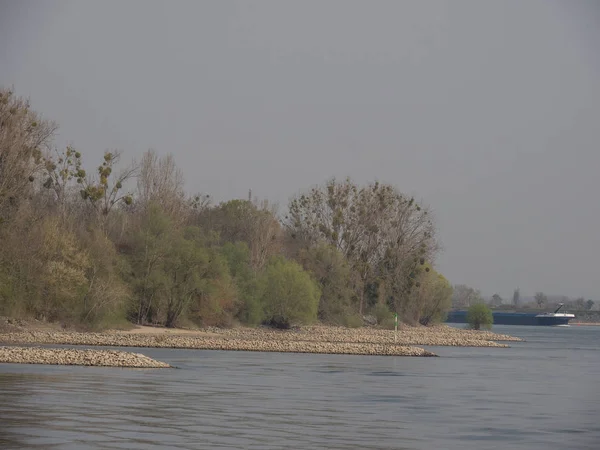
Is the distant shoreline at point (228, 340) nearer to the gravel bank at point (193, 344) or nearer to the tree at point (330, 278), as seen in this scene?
the gravel bank at point (193, 344)

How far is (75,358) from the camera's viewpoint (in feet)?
128

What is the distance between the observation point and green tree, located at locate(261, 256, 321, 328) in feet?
283

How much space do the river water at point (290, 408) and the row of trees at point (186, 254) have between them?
17.9 metres

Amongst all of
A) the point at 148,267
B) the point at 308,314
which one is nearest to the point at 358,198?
the point at 308,314

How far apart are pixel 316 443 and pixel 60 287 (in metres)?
42.2

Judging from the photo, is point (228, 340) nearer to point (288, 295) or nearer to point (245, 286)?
point (245, 286)

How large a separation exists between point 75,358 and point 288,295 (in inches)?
1889

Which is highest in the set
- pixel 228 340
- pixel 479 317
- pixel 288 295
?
pixel 479 317

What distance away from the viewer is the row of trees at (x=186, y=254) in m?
59.6

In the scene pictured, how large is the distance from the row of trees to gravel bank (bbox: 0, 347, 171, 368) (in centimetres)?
1957

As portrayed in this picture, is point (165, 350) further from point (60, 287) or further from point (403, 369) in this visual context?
point (403, 369)

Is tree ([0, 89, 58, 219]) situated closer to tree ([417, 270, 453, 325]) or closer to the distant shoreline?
the distant shoreline

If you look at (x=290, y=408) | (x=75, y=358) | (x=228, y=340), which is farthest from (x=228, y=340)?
(x=290, y=408)

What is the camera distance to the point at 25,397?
25.1 meters
